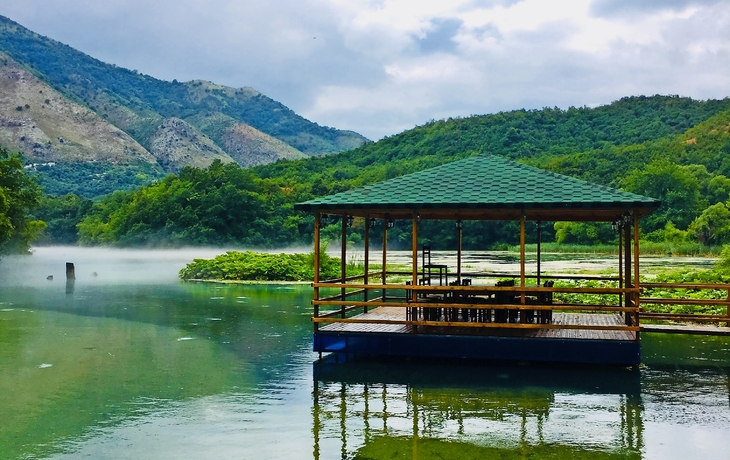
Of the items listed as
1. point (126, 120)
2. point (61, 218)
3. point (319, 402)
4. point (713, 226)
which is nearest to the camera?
point (319, 402)

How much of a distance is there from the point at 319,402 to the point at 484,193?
13.7 ft

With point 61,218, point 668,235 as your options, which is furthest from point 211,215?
point 668,235

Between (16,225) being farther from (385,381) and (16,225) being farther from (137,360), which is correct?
(385,381)

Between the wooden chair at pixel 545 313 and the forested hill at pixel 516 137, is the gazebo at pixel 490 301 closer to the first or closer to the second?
the wooden chair at pixel 545 313

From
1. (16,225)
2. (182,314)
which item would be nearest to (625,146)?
(16,225)

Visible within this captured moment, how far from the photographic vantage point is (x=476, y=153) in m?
67.4

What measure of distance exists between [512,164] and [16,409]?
8.27m

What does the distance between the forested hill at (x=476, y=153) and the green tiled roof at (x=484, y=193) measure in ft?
123

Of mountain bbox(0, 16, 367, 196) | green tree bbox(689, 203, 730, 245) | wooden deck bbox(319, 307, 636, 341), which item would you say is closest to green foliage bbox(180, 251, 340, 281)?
wooden deck bbox(319, 307, 636, 341)

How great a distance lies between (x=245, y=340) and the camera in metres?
14.1

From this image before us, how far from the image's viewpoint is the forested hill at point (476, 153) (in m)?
52.7

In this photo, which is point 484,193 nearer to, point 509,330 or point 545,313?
point 509,330

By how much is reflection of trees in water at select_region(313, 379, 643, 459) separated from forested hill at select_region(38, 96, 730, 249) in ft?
133

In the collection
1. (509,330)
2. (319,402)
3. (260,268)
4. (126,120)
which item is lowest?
(319,402)
